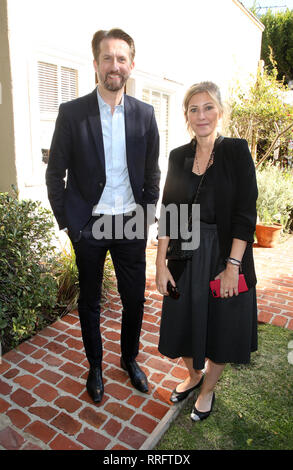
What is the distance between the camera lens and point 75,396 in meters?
2.66

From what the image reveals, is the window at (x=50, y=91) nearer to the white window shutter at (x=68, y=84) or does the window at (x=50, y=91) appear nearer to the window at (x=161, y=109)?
the white window shutter at (x=68, y=84)

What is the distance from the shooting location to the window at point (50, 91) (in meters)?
4.31

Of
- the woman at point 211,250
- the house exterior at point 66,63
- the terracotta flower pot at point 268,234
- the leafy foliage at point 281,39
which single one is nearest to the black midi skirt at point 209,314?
the woman at point 211,250

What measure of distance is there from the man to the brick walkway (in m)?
0.19

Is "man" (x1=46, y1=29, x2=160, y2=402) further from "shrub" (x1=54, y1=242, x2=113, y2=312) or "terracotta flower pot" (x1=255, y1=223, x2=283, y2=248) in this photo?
"terracotta flower pot" (x1=255, y1=223, x2=283, y2=248)

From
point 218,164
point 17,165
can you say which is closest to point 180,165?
point 218,164

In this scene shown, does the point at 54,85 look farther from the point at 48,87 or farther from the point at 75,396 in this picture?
the point at 75,396

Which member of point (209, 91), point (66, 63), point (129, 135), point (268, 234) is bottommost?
point (268, 234)

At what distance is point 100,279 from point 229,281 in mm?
960

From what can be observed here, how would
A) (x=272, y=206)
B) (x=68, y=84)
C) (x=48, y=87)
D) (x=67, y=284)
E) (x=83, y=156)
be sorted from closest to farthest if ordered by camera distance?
(x=83, y=156), (x=67, y=284), (x=48, y=87), (x=68, y=84), (x=272, y=206)

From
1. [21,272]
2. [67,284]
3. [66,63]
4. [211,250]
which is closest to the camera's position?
[211,250]

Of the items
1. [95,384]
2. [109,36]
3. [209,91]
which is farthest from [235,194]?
[95,384]

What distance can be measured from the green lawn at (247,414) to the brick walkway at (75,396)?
0.15 m

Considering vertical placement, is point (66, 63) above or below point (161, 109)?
above
